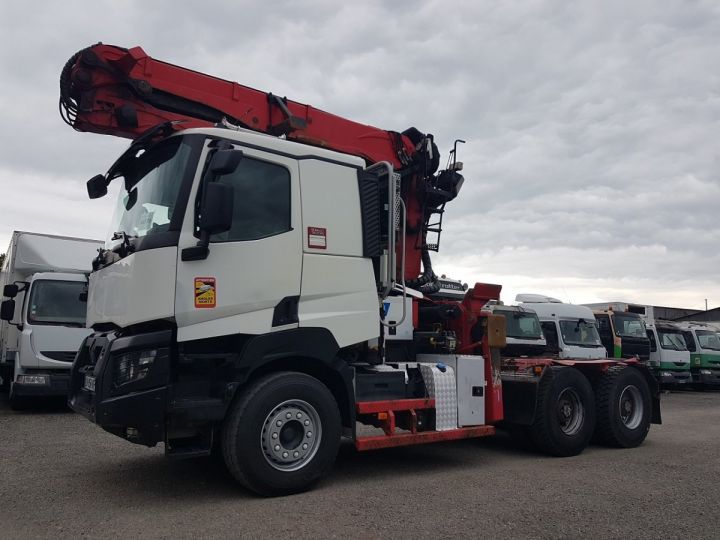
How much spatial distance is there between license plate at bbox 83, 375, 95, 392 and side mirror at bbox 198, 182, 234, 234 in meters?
1.68

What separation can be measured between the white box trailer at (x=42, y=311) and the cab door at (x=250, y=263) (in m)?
6.67

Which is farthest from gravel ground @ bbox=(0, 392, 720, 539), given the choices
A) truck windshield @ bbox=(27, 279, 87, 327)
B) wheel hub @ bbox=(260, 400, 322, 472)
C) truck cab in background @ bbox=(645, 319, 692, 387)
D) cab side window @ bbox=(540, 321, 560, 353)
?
truck cab in background @ bbox=(645, 319, 692, 387)

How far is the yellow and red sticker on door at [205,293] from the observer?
525 centimetres

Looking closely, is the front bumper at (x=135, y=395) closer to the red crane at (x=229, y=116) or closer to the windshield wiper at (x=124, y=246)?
the windshield wiper at (x=124, y=246)

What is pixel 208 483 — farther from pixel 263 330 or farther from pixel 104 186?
pixel 104 186

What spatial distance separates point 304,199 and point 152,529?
3.09 metres

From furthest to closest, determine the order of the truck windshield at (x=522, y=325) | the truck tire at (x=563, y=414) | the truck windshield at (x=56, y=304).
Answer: the truck windshield at (x=522, y=325)
the truck windshield at (x=56, y=304)
the truck tire at (x=563, y=414)

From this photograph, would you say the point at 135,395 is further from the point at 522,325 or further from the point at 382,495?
the point at 522,325

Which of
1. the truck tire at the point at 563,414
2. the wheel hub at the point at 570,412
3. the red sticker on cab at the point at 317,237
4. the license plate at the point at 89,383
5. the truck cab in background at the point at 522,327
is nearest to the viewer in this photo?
the license plate at the point at 89,383

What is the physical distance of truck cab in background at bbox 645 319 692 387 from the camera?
2003cm

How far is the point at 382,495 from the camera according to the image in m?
5.77

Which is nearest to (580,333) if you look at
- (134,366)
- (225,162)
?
(225,162)

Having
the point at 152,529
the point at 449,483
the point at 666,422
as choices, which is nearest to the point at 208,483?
the point at 152,529

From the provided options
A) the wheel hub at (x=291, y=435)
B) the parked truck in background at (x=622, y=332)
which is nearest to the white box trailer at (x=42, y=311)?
the wheel hub at (x=291, y=435)
